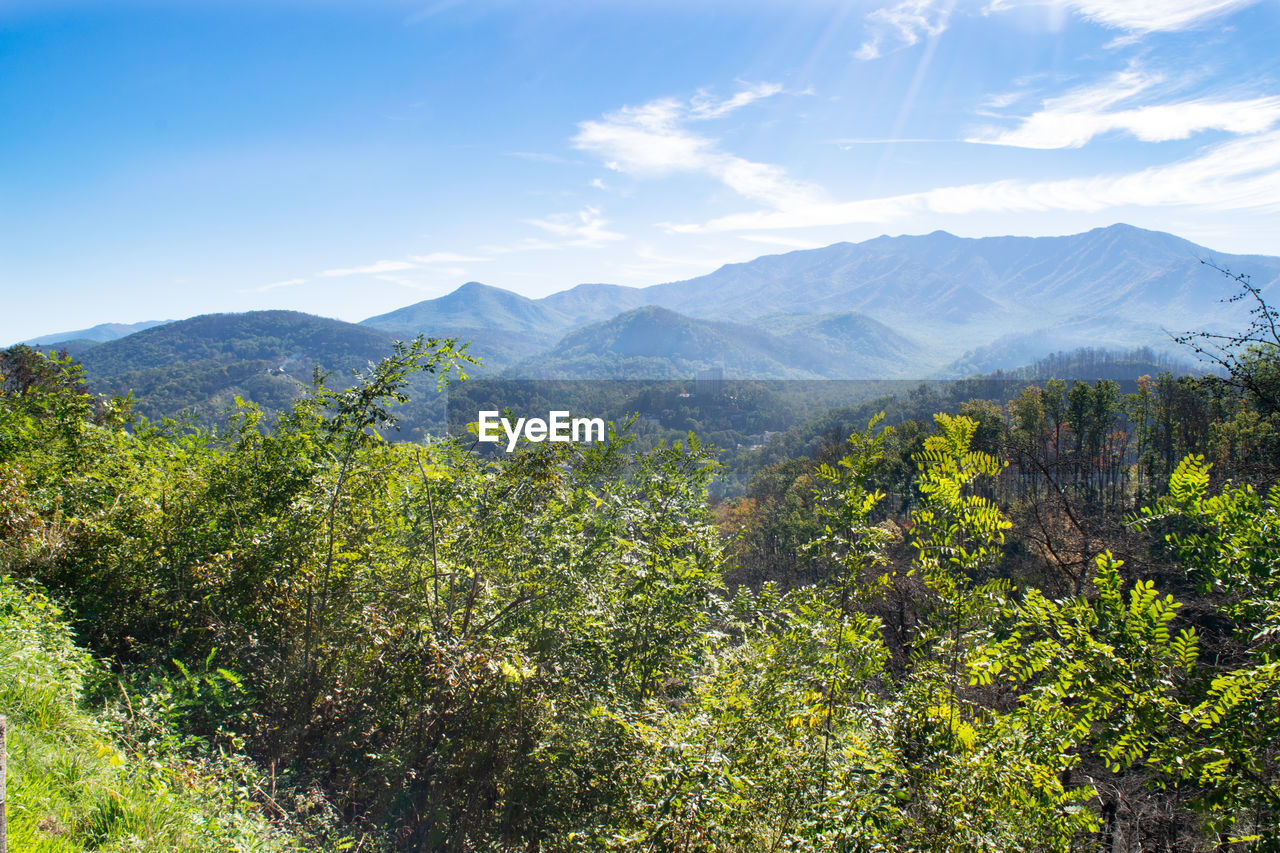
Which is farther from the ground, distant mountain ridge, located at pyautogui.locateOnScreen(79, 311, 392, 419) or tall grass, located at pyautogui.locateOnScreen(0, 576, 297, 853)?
distant mountain ridge, located at pyautogui.locateOnScreen(79, 311, 392, 419)

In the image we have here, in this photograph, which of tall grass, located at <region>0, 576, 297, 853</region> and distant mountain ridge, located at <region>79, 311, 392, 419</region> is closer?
tall grass, located at <region>0, 576, 297, 853</region>

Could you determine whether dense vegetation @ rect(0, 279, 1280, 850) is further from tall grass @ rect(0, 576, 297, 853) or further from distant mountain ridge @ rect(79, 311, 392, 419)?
distant mountain ridge @ rect(79, 311, 392, 419)

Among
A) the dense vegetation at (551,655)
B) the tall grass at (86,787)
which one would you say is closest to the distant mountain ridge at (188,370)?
the dense vegetation at (551,655)

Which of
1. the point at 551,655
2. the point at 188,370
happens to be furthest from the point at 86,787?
the point at 188,370

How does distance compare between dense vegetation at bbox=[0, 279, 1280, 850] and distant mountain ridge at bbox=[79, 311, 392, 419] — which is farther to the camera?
distant mountain ridge at bbox=[79, 311, 392, 419]

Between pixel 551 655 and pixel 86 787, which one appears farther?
pixel 551 655

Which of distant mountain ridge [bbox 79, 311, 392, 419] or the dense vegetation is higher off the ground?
distant mountain ridge [bbox 79, 311, 392, 419]

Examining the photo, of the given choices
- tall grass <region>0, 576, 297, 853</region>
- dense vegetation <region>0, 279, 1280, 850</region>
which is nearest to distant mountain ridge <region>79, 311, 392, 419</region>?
dense vegetation <region>0, 279, 1280, 850</region>

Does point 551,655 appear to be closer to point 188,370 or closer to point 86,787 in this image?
point 86,787
